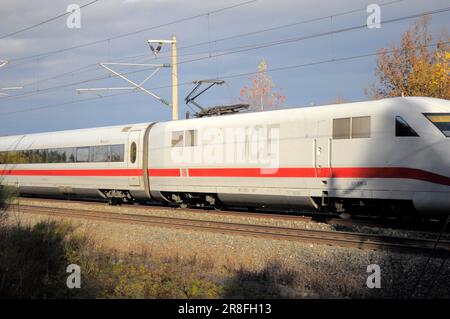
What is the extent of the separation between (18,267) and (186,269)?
9.78 feet

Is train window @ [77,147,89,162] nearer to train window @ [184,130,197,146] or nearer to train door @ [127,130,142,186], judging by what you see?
train door @ [127,130,142,186]

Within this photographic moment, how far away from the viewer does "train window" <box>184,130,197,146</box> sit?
17877 mm

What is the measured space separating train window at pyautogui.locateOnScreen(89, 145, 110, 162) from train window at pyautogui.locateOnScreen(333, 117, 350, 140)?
1064cm

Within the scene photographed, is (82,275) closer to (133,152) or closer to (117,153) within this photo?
(133,152)

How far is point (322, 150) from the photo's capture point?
14.4 m

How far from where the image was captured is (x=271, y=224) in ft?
48.9

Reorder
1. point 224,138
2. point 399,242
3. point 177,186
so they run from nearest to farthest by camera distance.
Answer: point 399,242, point 224,138, point 177,186

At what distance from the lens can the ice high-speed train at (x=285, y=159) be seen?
12.5 m

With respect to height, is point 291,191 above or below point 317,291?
above

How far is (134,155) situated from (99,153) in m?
2.32

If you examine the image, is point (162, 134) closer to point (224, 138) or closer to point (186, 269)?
point (224, 138)

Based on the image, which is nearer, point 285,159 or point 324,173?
point 324,173

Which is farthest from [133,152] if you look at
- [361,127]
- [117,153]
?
[361,127]

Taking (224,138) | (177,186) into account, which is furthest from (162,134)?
(224,138)
